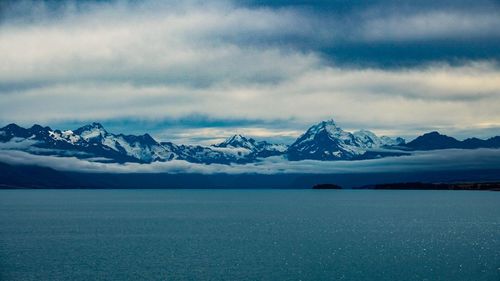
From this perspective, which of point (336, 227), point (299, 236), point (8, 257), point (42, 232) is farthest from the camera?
point (336, 227)

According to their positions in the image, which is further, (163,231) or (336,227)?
(336,227)

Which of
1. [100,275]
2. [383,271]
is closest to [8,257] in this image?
[100,275]

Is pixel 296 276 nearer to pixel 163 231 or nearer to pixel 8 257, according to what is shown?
pixel 8 257

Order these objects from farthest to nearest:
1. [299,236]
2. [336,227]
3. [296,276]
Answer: [336,227], [299,236], [296,276]

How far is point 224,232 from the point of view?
143m

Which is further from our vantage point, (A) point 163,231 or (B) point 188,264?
(A) point 163,231

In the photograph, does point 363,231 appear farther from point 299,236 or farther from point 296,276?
point 296,276

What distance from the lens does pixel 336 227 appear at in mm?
156250

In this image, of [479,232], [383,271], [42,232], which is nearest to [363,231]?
[479,232]

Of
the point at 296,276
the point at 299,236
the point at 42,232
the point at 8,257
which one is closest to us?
the point at 296,276

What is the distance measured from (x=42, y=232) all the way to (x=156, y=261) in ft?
189

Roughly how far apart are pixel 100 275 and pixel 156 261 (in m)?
12.7

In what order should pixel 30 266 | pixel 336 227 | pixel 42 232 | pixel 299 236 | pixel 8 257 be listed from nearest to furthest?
pixel 30 266 < pixel 8 257 < pixel 299 236 < pixel 42 232 < pixel 336 227

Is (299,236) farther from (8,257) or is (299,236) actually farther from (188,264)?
(8,257)
